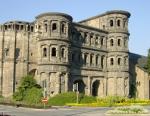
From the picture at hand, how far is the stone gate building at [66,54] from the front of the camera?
6588cm

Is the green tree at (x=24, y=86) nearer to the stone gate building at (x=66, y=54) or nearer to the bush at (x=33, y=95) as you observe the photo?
the bush at (x=33, y=95)

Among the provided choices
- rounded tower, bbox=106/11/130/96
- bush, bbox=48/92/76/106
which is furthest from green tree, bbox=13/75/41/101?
rounded tower, bbox=106/11/130/96

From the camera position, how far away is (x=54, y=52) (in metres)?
66.5

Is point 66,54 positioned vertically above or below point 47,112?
above

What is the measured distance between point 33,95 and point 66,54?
35.5 feet

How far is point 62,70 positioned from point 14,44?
388 inches

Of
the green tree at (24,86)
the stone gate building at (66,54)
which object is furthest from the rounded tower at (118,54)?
the green tree at (24,86)

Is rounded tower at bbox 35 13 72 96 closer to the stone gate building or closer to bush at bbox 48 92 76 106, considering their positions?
the stone gate building

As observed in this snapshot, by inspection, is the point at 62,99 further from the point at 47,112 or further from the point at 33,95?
the point at 47,112

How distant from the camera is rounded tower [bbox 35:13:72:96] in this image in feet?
214

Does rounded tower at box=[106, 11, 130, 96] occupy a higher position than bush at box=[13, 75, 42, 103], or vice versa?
rounded tower at box=[106, 11, 130, 96]

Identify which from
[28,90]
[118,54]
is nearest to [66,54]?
[28,90]

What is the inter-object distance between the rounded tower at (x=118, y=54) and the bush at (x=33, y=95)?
20528mm

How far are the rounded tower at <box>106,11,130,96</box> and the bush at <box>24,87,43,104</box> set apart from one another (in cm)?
2053
